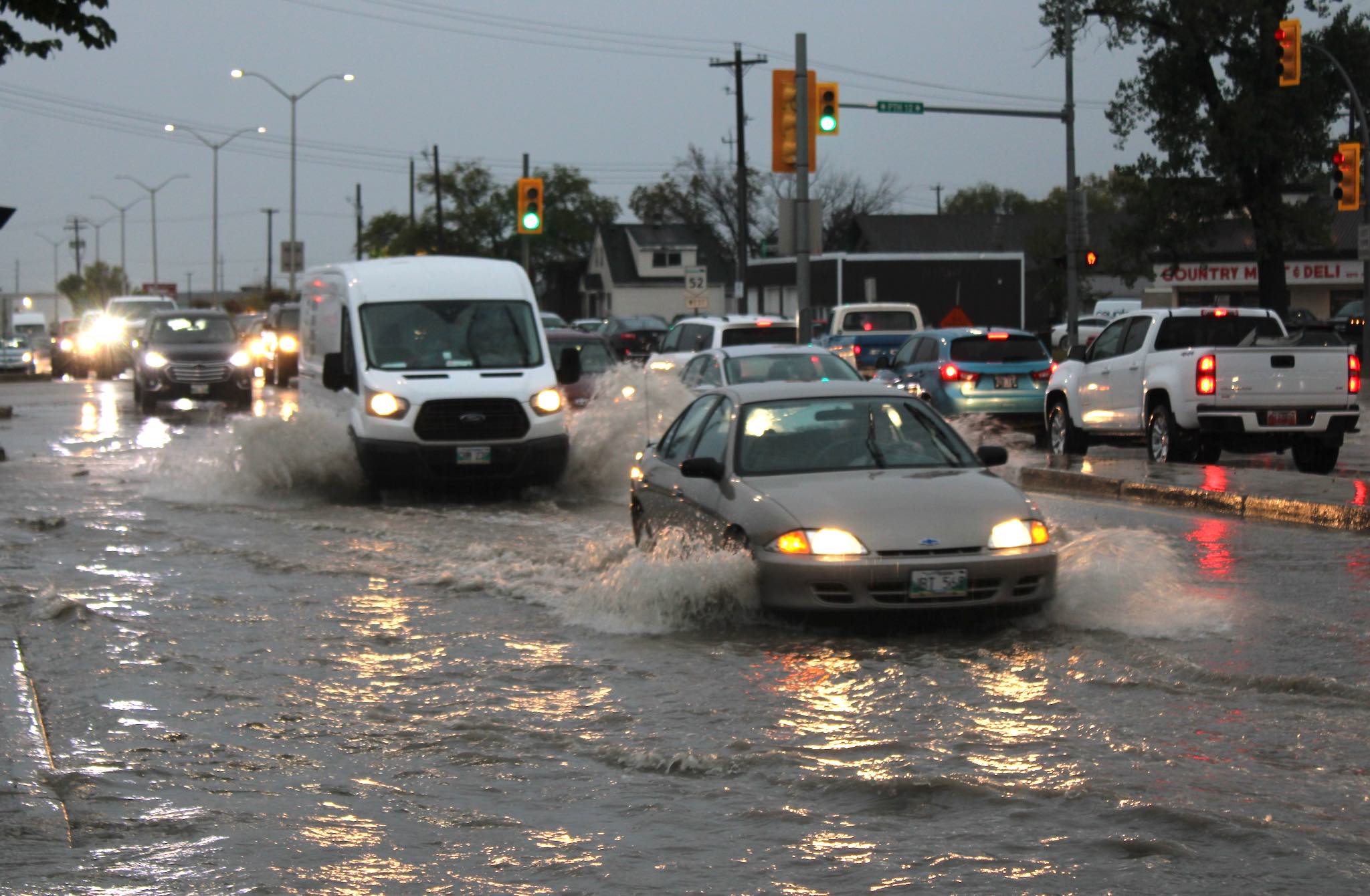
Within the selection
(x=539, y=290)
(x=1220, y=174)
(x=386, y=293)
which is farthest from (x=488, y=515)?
(x=539, y=290)

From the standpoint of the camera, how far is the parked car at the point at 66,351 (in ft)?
171

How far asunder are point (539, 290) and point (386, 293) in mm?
106211

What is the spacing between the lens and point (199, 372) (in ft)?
110

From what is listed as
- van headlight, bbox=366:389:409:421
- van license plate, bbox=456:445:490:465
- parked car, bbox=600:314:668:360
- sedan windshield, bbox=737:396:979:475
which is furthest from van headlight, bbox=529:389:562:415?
parked car, bbox=600:314:668:360

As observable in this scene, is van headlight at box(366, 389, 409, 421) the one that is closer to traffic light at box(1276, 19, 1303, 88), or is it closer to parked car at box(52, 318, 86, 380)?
traffic light at box(1276, 19, 1303, 88)

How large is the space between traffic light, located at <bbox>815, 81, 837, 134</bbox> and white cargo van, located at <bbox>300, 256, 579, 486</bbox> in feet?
29.4

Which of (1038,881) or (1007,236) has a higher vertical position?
(1007,236)

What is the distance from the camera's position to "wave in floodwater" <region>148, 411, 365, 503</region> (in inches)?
698

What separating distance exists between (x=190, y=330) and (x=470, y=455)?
20069 millimetres

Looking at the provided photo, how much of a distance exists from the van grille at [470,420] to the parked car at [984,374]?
306 inches

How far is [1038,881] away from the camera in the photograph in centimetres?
531

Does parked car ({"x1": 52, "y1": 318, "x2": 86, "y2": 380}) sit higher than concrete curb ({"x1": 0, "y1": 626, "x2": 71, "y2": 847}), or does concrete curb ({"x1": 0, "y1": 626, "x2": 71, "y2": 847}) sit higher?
parked car ({"x1": 52, "y1": 318, "x2": 86, "y2": 380})

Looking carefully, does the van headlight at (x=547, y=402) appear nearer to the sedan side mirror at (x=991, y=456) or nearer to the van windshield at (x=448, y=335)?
the van windshield at (x=448, y=335)

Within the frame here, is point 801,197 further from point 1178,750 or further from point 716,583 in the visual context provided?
point 1178,750
